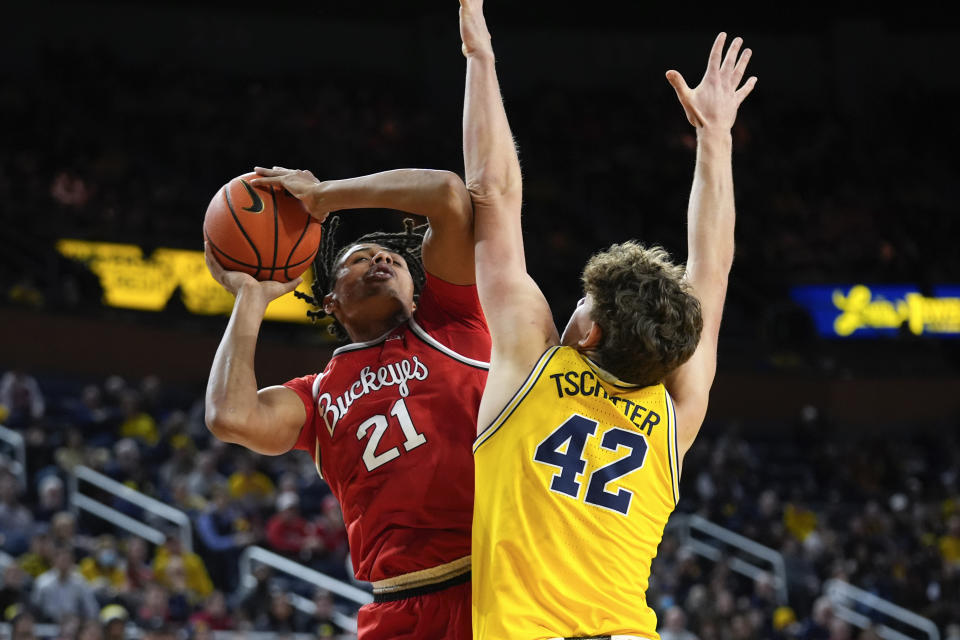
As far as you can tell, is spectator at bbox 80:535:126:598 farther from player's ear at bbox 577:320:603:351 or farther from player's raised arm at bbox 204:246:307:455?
player's ear at bbox 577:320:603:351

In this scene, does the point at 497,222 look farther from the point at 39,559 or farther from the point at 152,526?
the point at 152,526

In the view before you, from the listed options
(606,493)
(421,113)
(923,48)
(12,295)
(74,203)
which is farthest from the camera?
(923,48)

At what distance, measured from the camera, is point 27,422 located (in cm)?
1165

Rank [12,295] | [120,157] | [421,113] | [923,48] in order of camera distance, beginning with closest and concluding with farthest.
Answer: [12,295] < [120,157] < [421,113] < [923,48]

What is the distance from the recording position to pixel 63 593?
8422 millimetres

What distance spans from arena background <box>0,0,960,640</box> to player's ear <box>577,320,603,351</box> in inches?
228

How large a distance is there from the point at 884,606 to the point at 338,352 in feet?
32.6

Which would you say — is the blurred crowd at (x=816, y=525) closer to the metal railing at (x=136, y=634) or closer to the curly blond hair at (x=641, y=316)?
the metal railing at (x=136, y=634)

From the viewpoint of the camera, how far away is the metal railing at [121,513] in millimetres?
9938

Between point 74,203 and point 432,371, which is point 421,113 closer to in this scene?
point 74,203

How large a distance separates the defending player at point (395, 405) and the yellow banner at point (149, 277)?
12.0 m

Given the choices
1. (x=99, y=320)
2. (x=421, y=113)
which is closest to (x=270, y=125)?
(x=421, y=113)

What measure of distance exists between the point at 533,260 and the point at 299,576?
926cm

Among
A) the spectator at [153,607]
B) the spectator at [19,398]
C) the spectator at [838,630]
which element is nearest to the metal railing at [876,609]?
the spectator at [838,630]
